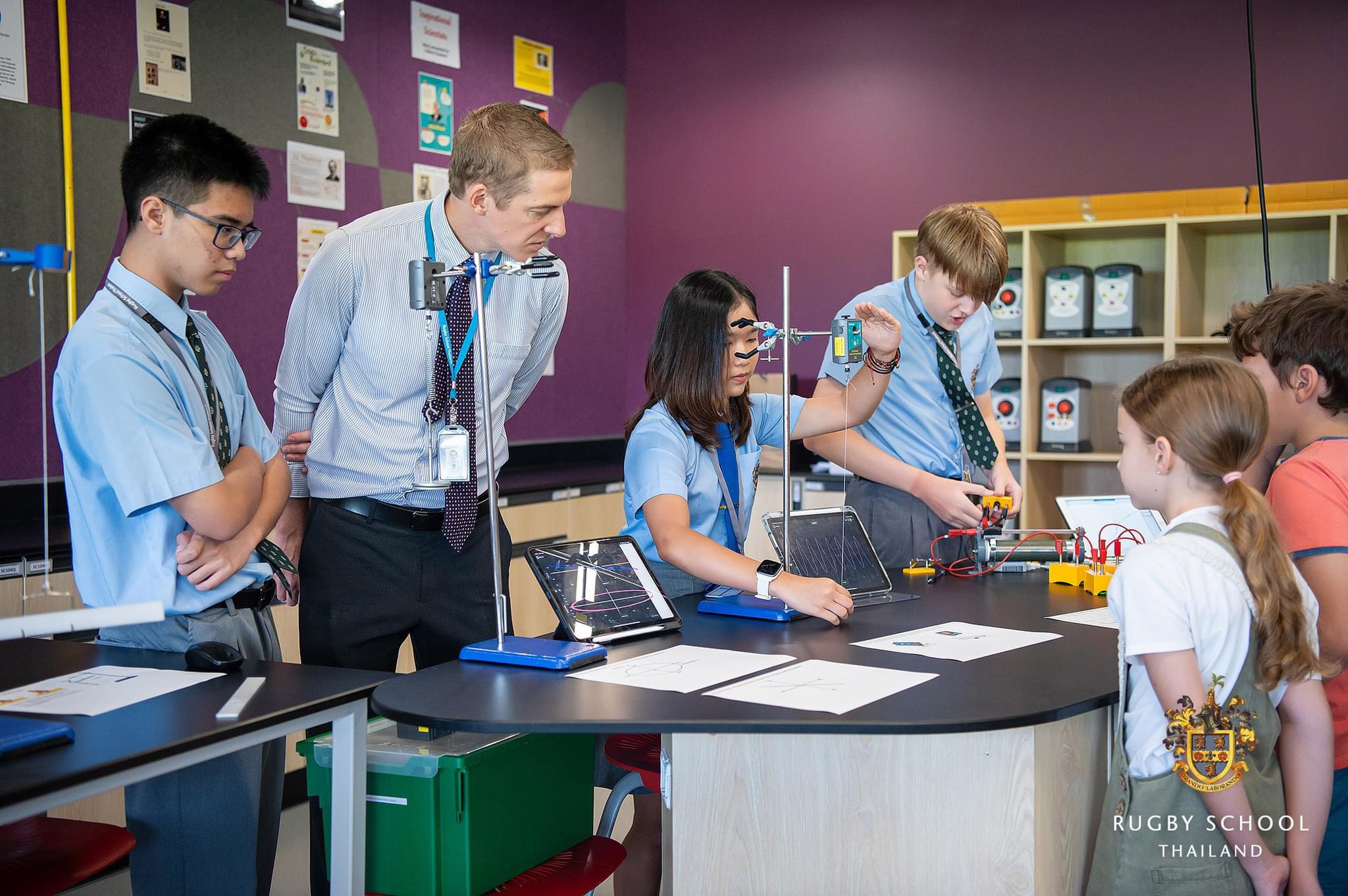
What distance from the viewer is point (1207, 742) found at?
1.51m

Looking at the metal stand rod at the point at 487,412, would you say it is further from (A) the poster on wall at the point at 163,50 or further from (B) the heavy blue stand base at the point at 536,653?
(A) the poster on wall at the point at 163,50

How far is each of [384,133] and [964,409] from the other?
254 centimetres

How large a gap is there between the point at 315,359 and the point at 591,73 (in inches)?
140

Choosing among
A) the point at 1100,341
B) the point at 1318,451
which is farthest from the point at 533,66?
the point at 1318,451

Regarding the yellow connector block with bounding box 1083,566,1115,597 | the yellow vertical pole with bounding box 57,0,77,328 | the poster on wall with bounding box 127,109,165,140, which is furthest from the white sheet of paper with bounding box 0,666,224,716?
the poster on wall with bounding box 127,109,165,140

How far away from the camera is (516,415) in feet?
16.2

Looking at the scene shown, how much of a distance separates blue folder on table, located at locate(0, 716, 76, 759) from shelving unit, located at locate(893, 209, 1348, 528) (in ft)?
11.3

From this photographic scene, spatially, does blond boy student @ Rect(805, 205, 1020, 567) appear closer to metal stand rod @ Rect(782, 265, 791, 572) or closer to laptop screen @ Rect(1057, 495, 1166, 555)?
laptop screen @ Rect(1057, 495, 1166, 555)

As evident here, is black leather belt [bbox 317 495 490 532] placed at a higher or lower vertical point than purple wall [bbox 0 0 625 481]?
lower

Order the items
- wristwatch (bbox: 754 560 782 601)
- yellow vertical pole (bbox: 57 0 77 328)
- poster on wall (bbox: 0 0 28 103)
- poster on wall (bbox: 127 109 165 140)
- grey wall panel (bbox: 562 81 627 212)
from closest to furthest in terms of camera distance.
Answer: wristwatch (bbox: 754 560 782 601) → poster on wall (bbox: 0 0 28 103) → yellow vertical pole (bbox: 57 0 77 328) → poster on wall (bbox: 127 109 165 140) → grey wall panel (bbox: 562 81 627 212)

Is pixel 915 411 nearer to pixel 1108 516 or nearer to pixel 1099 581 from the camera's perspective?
pixel 1108 516

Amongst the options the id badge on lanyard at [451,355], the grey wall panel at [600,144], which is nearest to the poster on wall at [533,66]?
the grey wall panel at [600,144]

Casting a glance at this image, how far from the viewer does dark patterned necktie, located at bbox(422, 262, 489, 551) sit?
2164 millimetres

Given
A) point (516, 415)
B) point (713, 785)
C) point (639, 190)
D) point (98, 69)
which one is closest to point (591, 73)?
point (639, 190)
